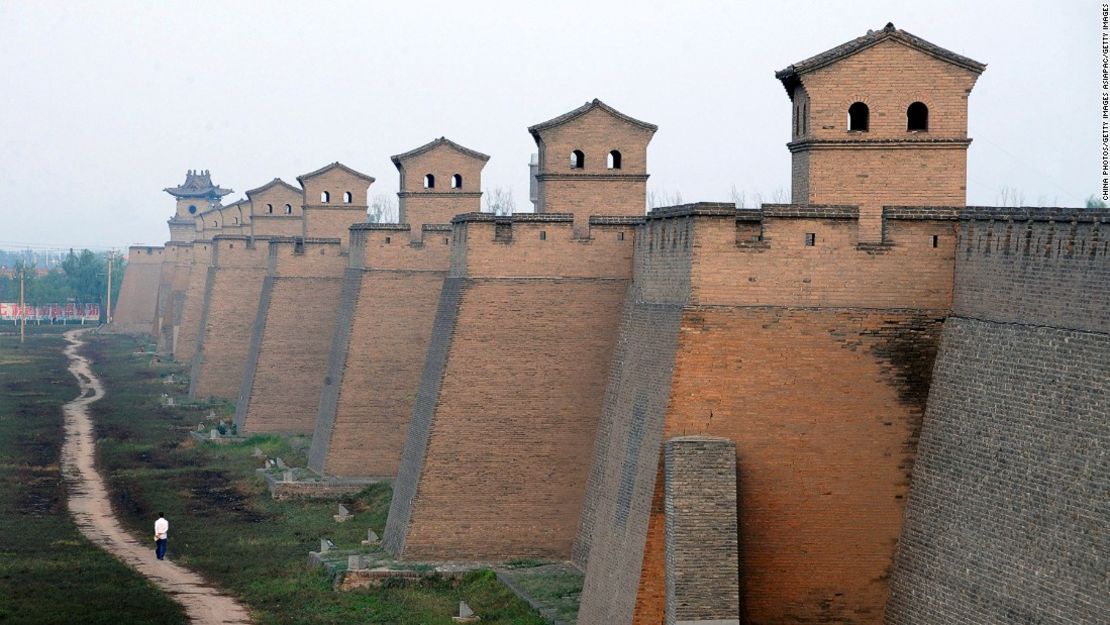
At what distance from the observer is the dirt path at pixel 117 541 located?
23.6 m

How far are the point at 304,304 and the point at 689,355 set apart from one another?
2537 centimetres

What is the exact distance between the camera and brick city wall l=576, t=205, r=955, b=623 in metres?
16.3

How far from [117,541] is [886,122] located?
17.4 m

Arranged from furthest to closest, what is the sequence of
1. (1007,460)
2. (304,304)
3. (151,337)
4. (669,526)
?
(151,337), (304,304), (669,526), (1007,460)

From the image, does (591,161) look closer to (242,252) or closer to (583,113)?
(583,113)

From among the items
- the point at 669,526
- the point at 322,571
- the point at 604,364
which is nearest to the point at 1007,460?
the point at 669,526

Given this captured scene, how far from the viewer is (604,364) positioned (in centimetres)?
2438

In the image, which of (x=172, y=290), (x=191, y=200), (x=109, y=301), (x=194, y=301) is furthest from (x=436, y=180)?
(x=109, y=301)

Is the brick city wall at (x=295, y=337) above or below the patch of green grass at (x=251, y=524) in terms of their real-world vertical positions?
above

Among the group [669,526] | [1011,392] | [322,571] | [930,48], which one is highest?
[930,48]

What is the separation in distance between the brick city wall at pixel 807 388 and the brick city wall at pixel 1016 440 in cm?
35

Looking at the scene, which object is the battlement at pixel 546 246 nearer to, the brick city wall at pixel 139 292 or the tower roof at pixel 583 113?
the tower roof at pixel 583 113

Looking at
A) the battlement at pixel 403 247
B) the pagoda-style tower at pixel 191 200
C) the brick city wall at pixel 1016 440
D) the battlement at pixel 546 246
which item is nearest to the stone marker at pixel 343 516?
the battlement at pixel 403 247

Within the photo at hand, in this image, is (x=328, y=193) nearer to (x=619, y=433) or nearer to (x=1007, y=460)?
(x=619, y=433)
